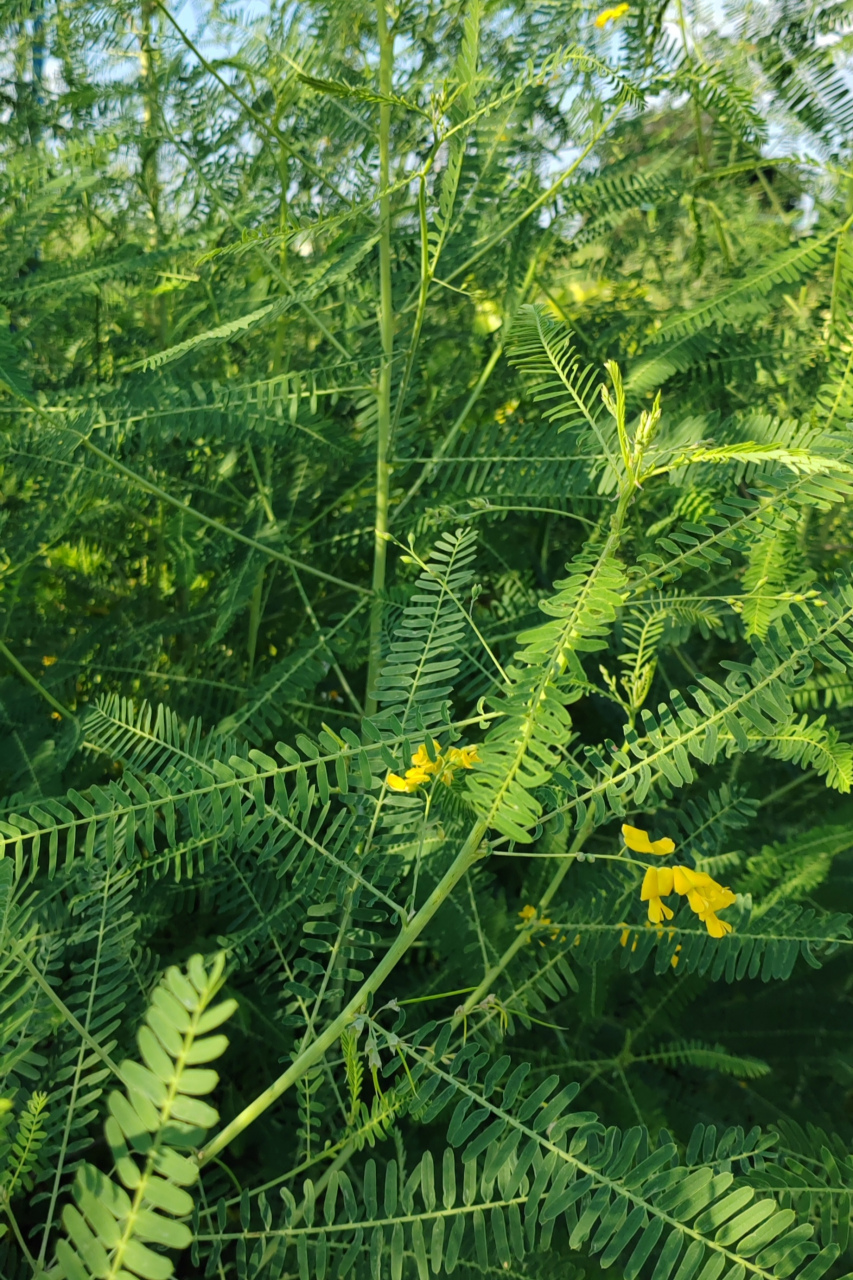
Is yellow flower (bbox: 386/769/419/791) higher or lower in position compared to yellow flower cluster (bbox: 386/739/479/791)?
lower

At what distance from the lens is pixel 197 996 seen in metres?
0.25

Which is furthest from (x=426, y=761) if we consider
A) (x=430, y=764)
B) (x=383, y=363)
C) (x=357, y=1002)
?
(x=383, y=363)

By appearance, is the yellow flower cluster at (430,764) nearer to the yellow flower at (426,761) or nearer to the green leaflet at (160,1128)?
the yellow flower at (426,761)

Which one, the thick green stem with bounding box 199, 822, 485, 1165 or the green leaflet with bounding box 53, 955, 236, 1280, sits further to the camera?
the thick green stem with bounding box 199, 822, 485, 1165

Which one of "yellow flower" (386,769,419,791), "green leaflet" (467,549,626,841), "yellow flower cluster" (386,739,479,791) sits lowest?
"yellow flower" (386,769,419,791)

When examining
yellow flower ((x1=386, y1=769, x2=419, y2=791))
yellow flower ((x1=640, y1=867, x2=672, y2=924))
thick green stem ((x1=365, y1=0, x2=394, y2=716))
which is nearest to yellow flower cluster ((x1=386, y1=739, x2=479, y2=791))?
yellow flower ((x1=386, y1=769, x2=419, y2=791))

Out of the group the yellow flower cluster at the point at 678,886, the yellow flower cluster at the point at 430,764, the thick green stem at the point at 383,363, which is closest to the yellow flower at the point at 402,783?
the yellow flower cluster at the point at 430,764

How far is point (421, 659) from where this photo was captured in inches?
19.6

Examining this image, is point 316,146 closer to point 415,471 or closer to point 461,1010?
point 415,471

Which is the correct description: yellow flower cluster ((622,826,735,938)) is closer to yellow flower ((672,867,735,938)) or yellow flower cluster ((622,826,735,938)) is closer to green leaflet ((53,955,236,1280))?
yellow flower ((672,867,735,938))

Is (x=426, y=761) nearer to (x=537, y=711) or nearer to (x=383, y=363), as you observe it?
(x=537, y=711)

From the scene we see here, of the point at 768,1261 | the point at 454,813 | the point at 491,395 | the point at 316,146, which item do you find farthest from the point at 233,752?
the point at 316,146

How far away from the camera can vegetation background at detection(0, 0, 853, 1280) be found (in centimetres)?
40

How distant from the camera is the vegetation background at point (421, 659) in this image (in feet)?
1.32
